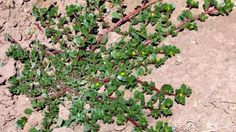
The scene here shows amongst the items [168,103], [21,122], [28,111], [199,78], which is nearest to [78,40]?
[28,111]

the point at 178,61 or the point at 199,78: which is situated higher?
the point at 178,61

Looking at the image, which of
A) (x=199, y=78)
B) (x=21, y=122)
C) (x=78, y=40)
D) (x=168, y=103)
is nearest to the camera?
(x=168, y=103)

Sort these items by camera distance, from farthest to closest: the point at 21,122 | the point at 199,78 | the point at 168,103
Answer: the point at 21,122 → the point at 199,78 → the point at 168,103

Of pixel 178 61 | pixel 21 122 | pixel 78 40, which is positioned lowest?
pixel 178 61

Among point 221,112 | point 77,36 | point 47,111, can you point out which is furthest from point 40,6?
point 221,112

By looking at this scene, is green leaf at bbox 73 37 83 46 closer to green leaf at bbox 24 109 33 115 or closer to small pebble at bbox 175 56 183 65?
green leaf at bbox 24 109 33 115

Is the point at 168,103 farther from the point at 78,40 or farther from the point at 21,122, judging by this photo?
the point at 21,122

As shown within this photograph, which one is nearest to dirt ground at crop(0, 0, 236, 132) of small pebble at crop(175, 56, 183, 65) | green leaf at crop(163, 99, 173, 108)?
small pebble at crop(175, 56, 183, 65)

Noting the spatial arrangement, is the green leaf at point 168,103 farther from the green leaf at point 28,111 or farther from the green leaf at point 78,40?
the green leaf at point 28,111
